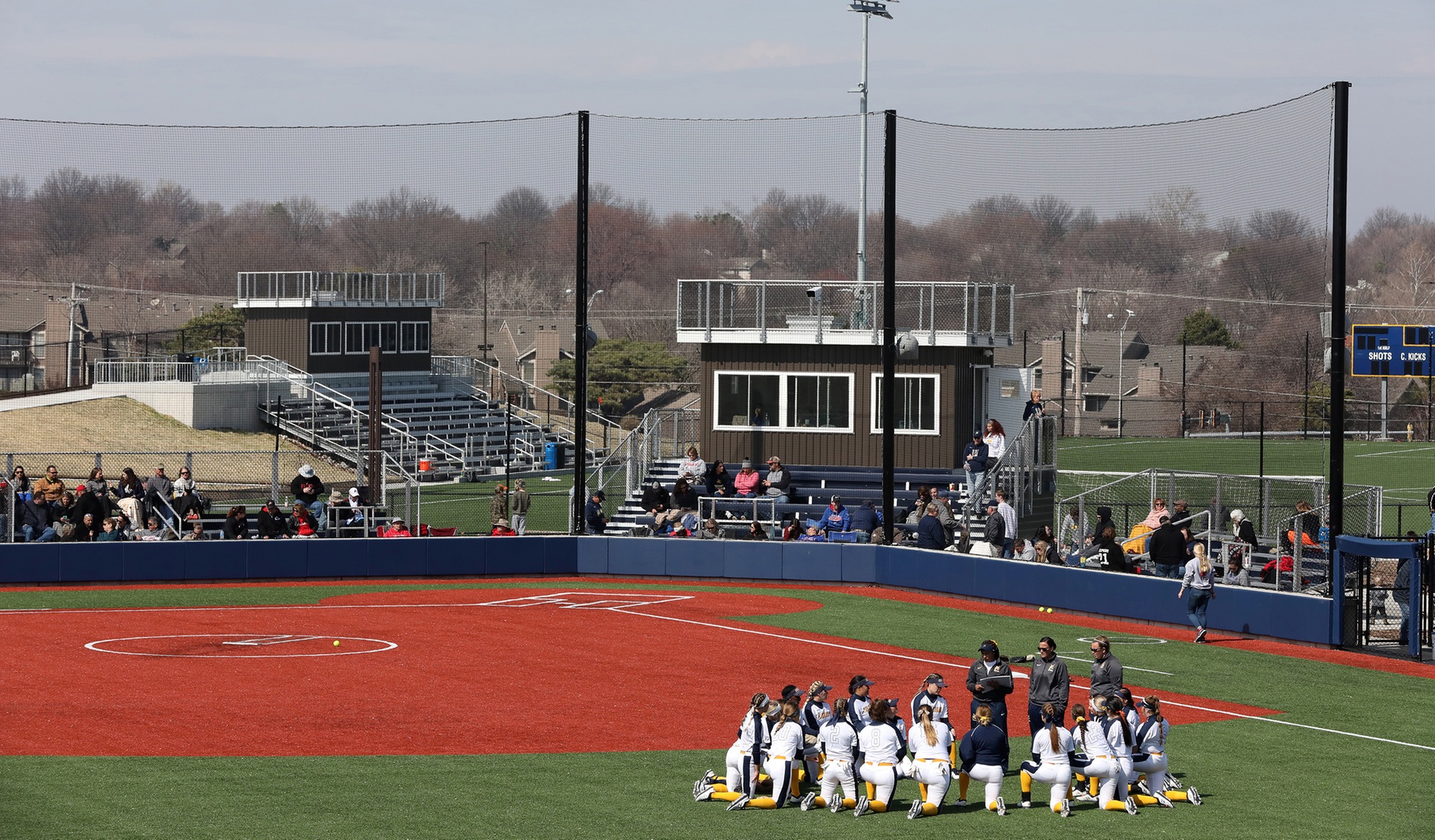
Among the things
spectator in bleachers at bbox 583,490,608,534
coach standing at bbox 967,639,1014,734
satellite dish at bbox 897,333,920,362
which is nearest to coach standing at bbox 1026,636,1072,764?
→ coach standing at bbox 967,639,1014,734

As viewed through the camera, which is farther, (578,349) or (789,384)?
(789,384)

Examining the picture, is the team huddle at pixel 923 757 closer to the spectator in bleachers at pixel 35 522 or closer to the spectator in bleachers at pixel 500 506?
the spectator in bleachers at pixel 35 522

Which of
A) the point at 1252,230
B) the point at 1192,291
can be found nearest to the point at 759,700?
the point at 1252,230

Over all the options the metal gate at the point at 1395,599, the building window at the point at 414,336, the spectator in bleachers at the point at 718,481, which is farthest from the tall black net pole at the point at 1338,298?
the building window at the point at 414,336

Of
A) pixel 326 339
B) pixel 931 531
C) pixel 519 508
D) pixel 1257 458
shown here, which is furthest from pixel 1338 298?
pixel 326 339

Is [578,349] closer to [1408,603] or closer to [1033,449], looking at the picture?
[1033,449]

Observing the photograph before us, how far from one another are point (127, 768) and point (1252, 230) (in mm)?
86781

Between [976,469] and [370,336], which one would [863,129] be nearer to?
[976,469]

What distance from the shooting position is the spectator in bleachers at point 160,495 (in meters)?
31.3

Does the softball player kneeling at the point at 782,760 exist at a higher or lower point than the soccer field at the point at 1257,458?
lower

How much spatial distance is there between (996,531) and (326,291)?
48091mm

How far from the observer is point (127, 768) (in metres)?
15.6

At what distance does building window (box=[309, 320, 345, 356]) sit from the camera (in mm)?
69062

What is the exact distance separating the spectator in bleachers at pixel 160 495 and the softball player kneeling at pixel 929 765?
20.5 metres
